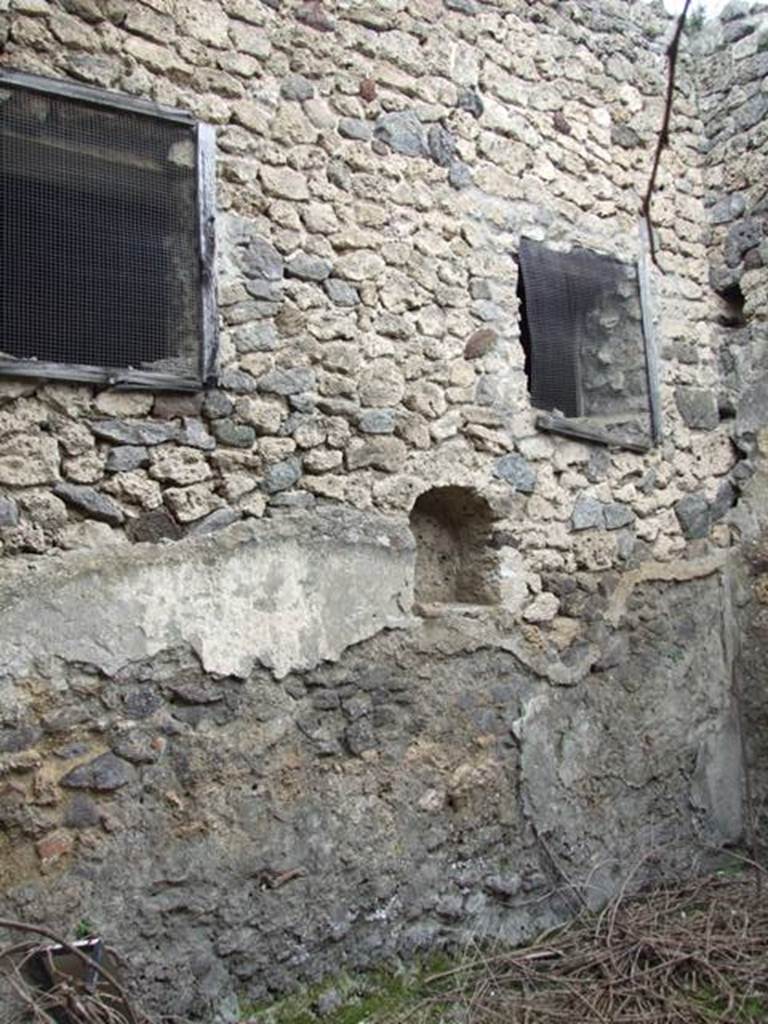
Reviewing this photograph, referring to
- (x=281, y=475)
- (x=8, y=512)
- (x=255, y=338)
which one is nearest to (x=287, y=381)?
(x=255, y=338)

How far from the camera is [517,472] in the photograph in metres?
3.57

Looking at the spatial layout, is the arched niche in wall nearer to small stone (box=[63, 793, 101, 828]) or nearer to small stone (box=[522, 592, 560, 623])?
small stone (box=[522, 592, 560, 623])

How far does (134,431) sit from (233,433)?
1.04ft

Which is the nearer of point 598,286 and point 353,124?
point 353,124

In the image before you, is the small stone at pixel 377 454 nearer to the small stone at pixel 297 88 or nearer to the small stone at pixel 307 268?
the small stone at pixel 307 268

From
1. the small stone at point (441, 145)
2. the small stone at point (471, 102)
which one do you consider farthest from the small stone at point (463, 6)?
the small stone at point (441, 145)

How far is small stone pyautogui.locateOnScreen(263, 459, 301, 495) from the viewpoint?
2979 millimetres

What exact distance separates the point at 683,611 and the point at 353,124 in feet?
7.76

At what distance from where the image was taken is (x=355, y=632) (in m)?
3.09

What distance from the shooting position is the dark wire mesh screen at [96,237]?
8.66 ft

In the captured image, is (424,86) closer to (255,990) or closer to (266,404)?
(266,404)

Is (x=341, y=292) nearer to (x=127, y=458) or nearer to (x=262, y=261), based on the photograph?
(x=262, y=261)

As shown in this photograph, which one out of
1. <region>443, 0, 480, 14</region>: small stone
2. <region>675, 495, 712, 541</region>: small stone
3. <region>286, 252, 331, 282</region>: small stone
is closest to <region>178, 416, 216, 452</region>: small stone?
<region>286, 252, 331, 282</region>: small stone

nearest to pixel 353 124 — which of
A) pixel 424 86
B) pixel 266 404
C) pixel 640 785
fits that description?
pixel 424 86
